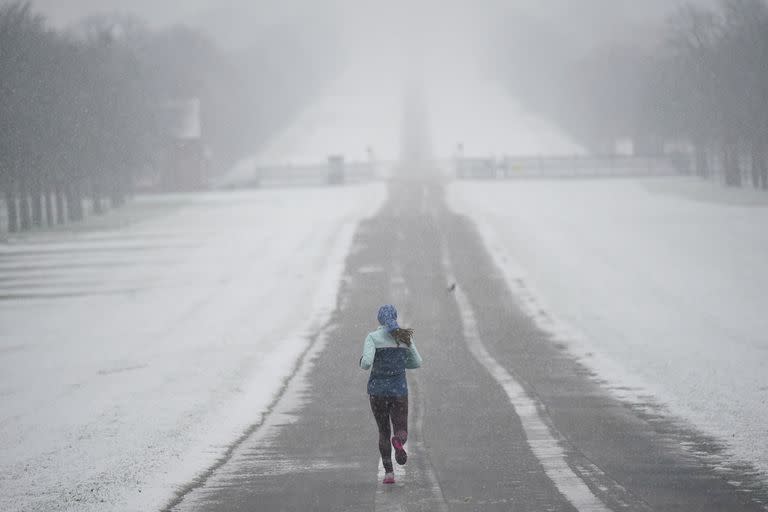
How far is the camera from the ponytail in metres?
11.1

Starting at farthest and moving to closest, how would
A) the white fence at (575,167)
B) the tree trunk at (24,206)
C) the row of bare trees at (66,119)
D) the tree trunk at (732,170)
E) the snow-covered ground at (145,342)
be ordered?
the white fence at (575,167) → the tree trunk at (732,170) → the tree trunk at (24,206) → the row of bare trees at (66,119) → the snow-covered ground at (145,342)

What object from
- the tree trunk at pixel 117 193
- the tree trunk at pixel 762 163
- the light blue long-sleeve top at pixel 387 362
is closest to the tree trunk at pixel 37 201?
the tree trunk at pixel 117 193

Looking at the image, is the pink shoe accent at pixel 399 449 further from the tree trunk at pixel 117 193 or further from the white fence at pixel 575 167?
the white fence at pixel 575 167

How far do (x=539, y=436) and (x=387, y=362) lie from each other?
119 inches

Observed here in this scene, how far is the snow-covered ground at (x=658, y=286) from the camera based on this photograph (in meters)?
16.5

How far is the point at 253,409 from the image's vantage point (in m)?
15.8

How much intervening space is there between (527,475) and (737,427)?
11.8ft

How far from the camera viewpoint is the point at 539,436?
43.8ft

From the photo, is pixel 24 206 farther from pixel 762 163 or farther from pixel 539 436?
pixel 539 436

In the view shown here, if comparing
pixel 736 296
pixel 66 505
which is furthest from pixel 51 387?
pixel 736 296

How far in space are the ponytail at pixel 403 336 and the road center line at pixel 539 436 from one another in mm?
1925

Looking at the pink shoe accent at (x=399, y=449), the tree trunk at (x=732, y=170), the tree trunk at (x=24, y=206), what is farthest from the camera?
the tree trunk at (x=732, y=170)

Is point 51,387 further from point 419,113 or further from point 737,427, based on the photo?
point 419,113

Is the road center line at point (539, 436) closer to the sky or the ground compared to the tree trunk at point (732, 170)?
closer to the ground
